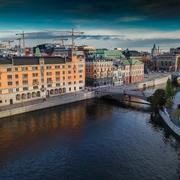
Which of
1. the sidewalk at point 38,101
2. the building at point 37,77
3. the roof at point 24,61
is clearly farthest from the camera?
the roof at point 24,61

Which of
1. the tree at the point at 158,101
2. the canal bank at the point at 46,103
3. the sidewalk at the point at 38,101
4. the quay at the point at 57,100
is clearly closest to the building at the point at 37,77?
the sidewalk at the point at 38,101

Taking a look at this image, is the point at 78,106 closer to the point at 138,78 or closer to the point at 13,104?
the point at 13,104

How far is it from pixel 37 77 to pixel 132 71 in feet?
241

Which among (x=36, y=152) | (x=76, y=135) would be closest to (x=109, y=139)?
(x=76, y=135)

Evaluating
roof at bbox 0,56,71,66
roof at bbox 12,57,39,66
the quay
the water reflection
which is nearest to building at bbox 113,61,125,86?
the quay

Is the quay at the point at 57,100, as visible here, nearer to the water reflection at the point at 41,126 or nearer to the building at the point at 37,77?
the water reflection at the point at 41,126

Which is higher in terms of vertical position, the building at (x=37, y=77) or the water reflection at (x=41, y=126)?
the building at (x=37, y=77)

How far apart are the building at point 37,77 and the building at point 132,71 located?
39.8 m

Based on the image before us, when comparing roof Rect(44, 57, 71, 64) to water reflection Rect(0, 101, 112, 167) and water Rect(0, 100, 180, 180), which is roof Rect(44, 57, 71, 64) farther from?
water Rect(0, 100, 180, 180)

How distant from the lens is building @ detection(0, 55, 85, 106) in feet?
332

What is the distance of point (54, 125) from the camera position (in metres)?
82.2

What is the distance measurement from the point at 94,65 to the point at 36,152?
3431 inches

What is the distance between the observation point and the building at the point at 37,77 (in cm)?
10125

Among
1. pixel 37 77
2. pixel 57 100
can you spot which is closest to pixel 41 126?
pixel 57 100
